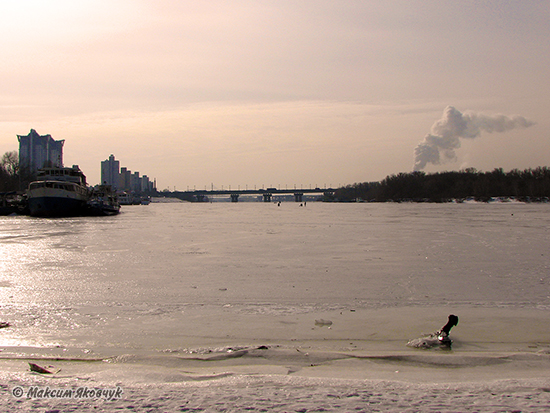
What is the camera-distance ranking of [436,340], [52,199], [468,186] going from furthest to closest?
[468,186] < [52,199] < [436,340]

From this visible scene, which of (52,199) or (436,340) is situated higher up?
(52,199)

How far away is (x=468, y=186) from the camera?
16638 centimetres

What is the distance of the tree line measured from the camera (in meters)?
143

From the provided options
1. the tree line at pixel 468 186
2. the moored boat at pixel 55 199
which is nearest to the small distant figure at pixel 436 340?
the moored boat at pixel 55 199

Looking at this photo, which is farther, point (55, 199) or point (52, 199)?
point (55, 199)

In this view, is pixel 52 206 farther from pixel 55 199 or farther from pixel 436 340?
pixel 436 340

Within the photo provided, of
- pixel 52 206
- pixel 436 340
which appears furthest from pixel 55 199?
pixel 436 340

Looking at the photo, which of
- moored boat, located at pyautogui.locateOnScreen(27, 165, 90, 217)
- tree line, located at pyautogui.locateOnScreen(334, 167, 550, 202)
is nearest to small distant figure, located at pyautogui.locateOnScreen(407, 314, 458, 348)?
moored boat, located at pyautogui.locateOnScreen(27, 165, 90, 217)

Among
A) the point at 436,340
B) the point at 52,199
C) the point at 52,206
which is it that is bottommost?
the point at 436,340

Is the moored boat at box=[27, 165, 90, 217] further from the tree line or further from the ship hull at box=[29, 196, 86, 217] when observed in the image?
the tree line

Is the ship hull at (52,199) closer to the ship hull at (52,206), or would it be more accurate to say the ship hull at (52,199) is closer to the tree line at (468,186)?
the ship hull at (52,206)

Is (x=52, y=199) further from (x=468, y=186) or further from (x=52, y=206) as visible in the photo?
(x=468, y=186)

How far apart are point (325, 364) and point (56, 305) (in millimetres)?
6070

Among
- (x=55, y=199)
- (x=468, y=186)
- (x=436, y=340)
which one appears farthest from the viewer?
(x=468, y=186)
